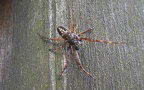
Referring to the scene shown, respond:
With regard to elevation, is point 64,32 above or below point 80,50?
above

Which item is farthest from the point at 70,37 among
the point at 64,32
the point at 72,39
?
the point at 64,32

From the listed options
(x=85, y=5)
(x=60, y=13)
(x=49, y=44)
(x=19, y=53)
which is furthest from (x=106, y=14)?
(x=19, y=53)

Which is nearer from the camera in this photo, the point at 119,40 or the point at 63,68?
the point at 63,68

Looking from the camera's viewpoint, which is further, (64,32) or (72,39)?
(72,39)

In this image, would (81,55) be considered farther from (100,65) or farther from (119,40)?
(119,40)

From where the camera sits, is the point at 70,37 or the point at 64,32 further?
the point at 70,37

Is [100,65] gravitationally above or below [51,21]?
below

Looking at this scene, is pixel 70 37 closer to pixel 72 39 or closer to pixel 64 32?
pixel 72 39

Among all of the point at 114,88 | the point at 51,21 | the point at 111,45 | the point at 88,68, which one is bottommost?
the point at 114,88
